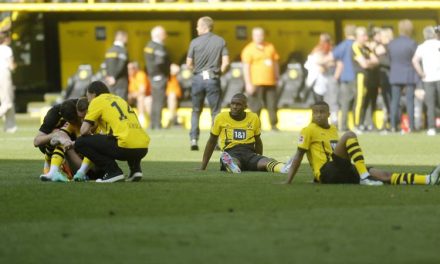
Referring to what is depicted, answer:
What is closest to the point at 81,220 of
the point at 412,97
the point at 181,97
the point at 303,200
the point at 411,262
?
the point at 303,200

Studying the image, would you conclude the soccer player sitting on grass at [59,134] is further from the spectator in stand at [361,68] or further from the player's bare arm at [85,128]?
the spectator in stand at [361,68]

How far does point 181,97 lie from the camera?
3188 centimetres

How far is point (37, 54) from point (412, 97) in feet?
31.1

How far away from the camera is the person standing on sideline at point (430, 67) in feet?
90.0

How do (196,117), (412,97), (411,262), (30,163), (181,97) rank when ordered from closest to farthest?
(411,262) → (30,163) → (196,117) → (412,97) → (181,97)

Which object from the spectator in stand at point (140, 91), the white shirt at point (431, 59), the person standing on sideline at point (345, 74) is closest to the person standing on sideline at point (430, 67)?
the white shirt at point (431, 59)

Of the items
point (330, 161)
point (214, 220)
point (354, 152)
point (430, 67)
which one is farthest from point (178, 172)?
point (430, 67)

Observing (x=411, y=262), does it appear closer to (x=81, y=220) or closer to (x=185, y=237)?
(x=185, y=237)

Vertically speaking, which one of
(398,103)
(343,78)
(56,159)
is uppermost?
(56,159)

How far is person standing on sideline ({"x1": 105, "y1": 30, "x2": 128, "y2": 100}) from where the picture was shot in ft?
96.0

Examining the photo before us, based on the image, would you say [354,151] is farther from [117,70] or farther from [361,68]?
[117,70]

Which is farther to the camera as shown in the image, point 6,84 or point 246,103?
point 6,84

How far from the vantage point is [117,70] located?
96.1ft

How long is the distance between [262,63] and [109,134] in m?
13.2
